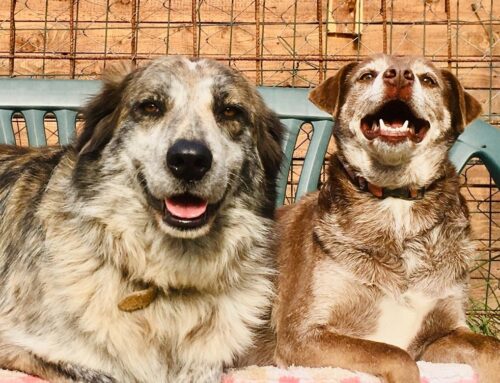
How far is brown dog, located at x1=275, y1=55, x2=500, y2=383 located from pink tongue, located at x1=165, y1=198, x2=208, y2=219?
2.42 feet

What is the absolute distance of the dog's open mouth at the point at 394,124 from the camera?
3191 millimetres

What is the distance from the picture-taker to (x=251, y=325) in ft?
9.56

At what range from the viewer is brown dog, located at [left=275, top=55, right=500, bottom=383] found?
3107 millimetres

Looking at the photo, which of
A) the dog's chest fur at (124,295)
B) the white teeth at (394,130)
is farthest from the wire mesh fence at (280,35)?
the dog's chest fur at (124,295)

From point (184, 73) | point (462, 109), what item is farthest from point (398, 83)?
Result: point (184, 73)

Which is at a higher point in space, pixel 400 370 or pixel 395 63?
pixel 395 63

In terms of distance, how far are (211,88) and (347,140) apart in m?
0.77

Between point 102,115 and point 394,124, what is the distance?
3.83 feet

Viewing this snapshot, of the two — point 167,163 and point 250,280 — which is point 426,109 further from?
point 167,163

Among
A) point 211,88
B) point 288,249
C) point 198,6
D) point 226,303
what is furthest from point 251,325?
point 198,6

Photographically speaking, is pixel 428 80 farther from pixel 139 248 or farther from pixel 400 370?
pixel 139 248

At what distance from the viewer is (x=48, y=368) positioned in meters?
2.58

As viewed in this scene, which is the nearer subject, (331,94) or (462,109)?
(462,109)

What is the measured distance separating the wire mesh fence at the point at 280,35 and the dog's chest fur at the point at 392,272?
6.28 ft
